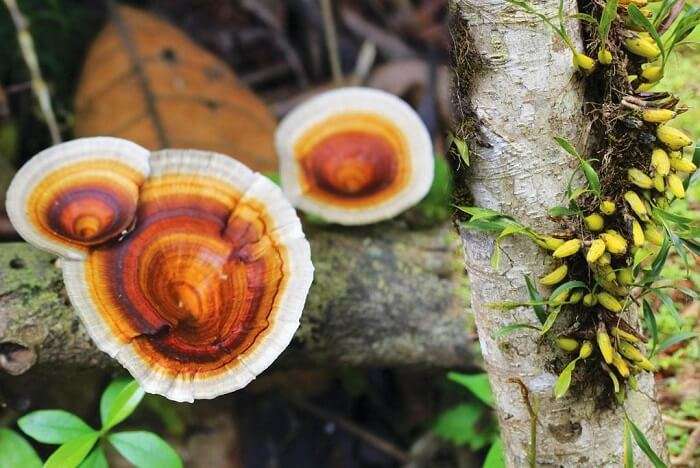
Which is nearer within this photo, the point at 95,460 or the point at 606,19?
the point at 606,19

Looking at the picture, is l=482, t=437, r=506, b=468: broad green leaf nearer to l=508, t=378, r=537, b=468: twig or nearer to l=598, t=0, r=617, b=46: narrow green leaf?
l=508, t=378, r=537, b=468: twig

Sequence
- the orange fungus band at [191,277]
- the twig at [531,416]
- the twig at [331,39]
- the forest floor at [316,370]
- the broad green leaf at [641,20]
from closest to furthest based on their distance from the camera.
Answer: the broad green leaf at [641,20] < the twig at [531,416] < the orange fungus band at [191,277] < the forest floor at [316,370] < the twig at [331,39]

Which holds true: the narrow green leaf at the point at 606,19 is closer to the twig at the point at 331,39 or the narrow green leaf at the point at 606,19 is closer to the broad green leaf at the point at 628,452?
the broad green leaf at the point at 628,452

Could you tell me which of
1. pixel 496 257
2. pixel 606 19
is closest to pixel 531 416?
pixel 496 257

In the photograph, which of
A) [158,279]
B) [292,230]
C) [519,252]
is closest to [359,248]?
[292,230]

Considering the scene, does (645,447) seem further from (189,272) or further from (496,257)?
(189,272)

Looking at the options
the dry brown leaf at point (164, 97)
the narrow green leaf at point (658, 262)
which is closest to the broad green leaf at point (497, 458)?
the narrow green leaf at point (658, 262)

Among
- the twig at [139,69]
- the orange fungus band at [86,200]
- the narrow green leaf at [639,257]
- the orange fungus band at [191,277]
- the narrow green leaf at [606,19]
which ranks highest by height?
the narrow green leaf at [606,19]
